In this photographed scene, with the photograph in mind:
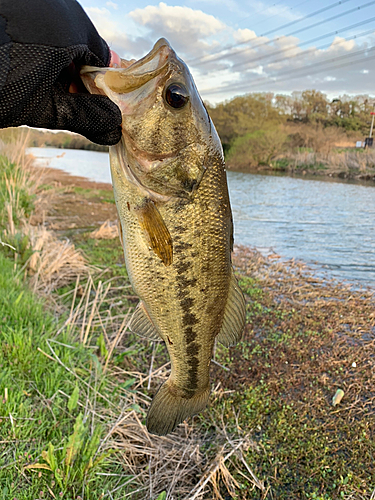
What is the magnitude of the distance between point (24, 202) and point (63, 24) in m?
7.69

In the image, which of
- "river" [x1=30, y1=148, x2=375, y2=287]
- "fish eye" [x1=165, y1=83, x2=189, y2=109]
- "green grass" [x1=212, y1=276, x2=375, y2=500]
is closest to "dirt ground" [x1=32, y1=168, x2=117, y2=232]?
"river" [x1=30, y1=148, x2=375, y2=287]

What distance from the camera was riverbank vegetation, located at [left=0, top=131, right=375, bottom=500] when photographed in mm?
2588

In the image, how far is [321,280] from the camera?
280 inches

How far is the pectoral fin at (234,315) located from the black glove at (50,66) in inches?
41.3

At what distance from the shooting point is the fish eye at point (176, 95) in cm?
170

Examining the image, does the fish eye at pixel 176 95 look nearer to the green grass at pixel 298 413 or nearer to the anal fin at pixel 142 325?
the anal fin at pixel 142 325

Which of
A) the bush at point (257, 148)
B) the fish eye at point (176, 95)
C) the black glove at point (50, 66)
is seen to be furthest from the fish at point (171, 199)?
the bush at point (257, 148)

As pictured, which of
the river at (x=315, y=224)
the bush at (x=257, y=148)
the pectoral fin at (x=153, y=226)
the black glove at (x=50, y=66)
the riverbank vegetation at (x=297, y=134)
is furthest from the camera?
the bush at (x=257, y=148)

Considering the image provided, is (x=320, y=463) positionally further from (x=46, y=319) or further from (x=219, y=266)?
(x=46, y=319)

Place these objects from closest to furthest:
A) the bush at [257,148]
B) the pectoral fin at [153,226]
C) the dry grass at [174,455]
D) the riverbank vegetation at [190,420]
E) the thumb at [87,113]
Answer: the thumb at [87,113] < the pectoral fin at [153,226] < the riverbank vegetation at [190,420] < the dry grass at [174,455] < the bush at [257,148]

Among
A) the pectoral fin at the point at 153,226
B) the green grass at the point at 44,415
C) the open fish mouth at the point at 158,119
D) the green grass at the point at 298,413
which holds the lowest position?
the green grass at the point at 298,413

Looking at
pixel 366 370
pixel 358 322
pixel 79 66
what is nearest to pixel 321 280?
pixel 358 322

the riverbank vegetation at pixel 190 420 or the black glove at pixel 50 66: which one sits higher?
the black glove at pixel 50 66

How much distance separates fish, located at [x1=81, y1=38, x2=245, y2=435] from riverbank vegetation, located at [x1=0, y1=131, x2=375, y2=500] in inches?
39.1
